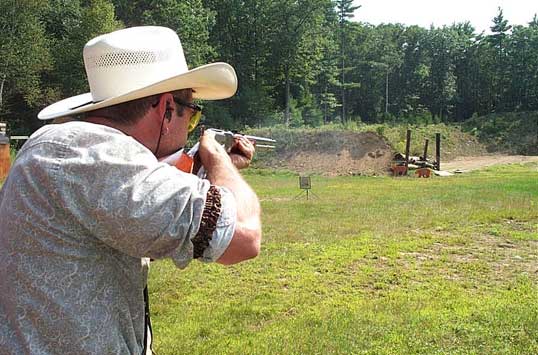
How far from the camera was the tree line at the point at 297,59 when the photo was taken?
118 feet

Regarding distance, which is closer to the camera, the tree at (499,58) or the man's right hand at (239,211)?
the man's right hand at (239,211)

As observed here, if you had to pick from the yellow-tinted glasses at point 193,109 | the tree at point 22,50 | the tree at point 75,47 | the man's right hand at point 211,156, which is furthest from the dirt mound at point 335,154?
the man's right hand at point 211,156

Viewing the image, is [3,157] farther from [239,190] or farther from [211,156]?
[239,190]

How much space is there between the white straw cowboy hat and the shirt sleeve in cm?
20

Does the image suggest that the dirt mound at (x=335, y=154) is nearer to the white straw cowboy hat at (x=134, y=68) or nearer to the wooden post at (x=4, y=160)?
the wooden post at (x=4, y=160)

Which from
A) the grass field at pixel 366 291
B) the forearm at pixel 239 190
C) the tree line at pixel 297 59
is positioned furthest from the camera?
the tree line at pixel 297 59

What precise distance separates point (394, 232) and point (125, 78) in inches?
365

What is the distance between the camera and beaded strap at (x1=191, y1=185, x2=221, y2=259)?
1.24m

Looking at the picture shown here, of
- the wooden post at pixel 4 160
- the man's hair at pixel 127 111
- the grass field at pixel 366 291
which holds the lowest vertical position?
the grass field at pixel 366 291

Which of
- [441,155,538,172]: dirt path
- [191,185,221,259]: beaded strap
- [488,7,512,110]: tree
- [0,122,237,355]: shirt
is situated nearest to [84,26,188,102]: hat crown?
[0,122,237,355]: shirt

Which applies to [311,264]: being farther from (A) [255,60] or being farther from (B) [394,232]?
(A) [255,60]

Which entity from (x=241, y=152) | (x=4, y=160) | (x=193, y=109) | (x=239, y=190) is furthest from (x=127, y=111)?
(x=4, y=160)

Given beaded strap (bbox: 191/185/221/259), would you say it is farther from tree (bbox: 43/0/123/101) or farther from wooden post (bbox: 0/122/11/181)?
tree (bbox: 43/0/123/101)

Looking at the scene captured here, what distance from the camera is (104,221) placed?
122cm
